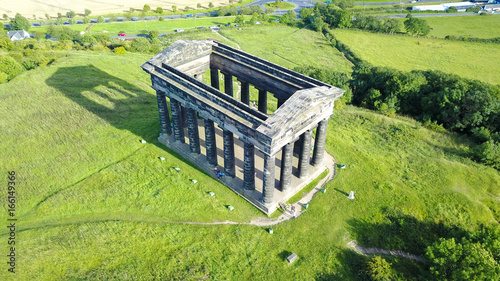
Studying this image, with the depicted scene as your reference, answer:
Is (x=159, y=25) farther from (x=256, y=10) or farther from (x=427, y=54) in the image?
(x=427, y=54)

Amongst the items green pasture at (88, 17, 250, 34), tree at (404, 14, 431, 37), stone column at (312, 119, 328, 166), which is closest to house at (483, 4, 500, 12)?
tree at (404, 14, 431, 37)

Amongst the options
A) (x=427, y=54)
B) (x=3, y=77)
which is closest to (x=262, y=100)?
(x=3, y=77)

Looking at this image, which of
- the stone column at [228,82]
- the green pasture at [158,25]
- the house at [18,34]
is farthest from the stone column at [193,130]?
the green pasture at [158,25]

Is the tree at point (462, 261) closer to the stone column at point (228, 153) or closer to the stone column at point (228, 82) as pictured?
the stone column at point (228, 153)

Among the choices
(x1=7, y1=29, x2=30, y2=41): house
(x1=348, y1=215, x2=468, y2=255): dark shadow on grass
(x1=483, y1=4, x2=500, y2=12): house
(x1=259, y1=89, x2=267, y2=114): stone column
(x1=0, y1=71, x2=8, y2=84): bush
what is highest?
(x1=259, y1=89, x2=267, y2=114): stone column

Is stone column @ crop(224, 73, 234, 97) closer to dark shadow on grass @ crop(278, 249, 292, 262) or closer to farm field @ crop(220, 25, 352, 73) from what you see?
dark shadow on grass @ crop(278, 249, 292, 262)

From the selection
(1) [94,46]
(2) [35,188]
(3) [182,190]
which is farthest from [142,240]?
(1) [94,46]

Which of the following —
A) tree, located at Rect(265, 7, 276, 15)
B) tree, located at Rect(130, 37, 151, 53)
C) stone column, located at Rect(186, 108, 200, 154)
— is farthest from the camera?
tree, located at Rect(265, 7, 276, 15)
